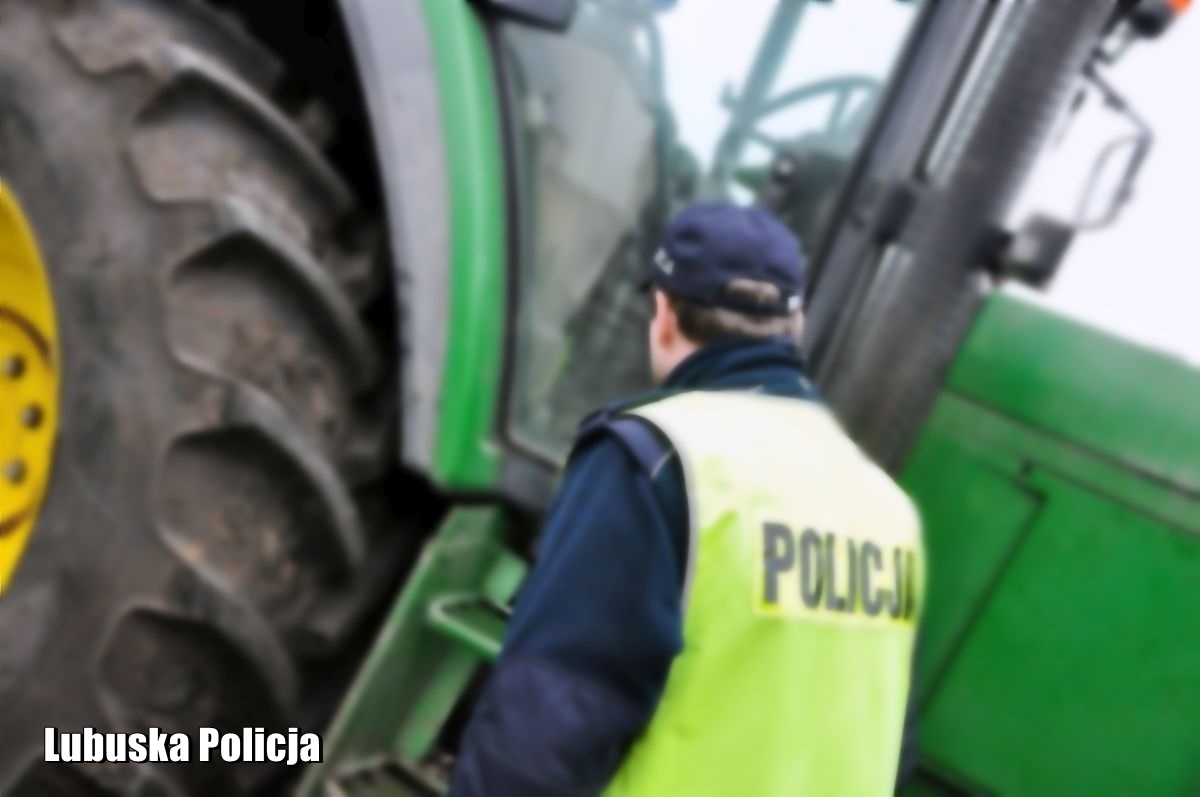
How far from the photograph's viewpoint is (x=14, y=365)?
1.33m

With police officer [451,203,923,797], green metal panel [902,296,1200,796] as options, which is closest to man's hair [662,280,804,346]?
police officer [451,203,923,797]

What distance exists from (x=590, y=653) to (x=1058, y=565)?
3.72ft

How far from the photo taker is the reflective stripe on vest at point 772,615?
3.07 ft

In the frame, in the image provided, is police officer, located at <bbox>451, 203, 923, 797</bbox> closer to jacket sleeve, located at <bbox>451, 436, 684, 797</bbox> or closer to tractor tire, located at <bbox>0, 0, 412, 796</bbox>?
jacket sleeve, located at <bbox>451, 436, 684, 797</bbox>

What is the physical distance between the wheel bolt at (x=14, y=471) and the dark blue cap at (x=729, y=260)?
0.90m

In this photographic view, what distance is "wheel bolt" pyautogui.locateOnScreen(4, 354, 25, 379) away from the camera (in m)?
1.33

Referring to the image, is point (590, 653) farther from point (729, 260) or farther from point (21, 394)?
point (21, 394)

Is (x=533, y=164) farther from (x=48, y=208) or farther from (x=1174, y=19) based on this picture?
(x=1174, y=19)

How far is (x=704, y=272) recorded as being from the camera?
1049 millimetres

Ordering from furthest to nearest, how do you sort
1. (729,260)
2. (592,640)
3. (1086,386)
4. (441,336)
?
(1086,386) < (441,336) < (729,260) < (592,640)

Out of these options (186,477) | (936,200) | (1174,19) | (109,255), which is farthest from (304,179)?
(1174,19)

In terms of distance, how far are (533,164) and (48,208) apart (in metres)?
0.62

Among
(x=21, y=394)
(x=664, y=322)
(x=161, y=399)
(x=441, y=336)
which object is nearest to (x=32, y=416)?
(x=21, y=394)

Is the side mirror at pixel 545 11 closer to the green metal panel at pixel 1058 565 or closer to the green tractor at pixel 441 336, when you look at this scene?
the green tractor at pixel 441 336
